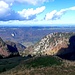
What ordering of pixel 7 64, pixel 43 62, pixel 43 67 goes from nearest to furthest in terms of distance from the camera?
pixel 43 67
pixel 43 62
pixel 7 64

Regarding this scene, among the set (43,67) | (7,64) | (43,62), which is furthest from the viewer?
(7,64)

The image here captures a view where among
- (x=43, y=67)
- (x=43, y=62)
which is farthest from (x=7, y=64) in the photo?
(x=43, y=67)

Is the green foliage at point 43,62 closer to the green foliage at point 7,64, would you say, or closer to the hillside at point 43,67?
the hillside at point 43,67

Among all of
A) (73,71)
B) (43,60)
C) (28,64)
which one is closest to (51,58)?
(43,60)

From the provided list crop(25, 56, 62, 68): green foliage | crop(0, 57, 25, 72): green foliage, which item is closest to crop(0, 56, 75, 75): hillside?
crop(25, 56, 62, 68): green foliage

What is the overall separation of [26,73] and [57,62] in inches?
1990

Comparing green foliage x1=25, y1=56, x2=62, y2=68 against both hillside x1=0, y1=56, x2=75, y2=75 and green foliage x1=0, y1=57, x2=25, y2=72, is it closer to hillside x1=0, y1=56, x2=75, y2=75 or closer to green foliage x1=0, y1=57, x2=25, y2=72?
hillside x1=0, y1=56, x2=75, y2=75

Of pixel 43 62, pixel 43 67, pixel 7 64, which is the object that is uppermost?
pixel 43 67

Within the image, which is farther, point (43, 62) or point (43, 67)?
point (43, 62)

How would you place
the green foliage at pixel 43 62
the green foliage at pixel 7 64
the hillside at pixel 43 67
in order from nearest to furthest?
the hillside at pixel 43 67 < the green foliage at pixel 43 62 < the green foliage at pixel 7 64

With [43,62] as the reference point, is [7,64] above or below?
below

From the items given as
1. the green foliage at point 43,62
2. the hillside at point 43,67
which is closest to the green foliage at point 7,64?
the hillside at point 43,67

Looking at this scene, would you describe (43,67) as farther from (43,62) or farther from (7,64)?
(7,64)

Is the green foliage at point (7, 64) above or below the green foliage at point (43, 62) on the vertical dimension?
below
